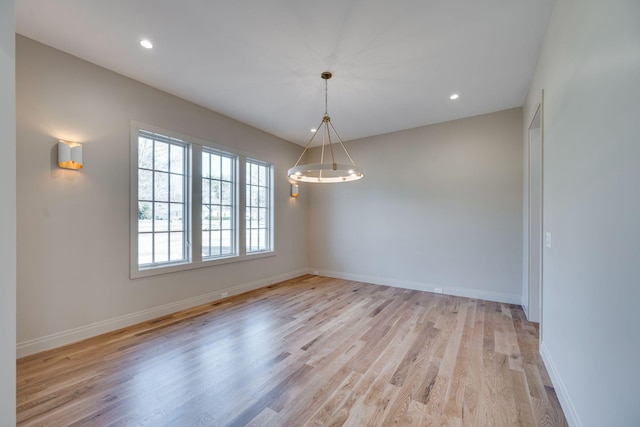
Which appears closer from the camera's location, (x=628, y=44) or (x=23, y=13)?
(x=628, y=44)

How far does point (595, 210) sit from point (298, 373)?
7.92 ft

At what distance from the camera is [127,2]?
2154 millimetres

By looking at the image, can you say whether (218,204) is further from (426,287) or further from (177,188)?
(426,287)

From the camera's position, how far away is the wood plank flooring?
6.01 ft

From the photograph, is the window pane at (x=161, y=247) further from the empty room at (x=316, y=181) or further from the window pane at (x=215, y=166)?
the window pane at (x=215, y=166)

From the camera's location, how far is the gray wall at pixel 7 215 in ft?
4.00

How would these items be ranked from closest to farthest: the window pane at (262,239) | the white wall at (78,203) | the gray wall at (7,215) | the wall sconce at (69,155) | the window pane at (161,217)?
the gray wall at (7,215)
the white wall at (78,203)
the wall sconce at (69,155)
the window pane at (161,217)
the window pane at (262,239)

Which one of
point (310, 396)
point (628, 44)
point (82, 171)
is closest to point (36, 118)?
point (82, 171)

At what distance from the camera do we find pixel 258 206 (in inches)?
212

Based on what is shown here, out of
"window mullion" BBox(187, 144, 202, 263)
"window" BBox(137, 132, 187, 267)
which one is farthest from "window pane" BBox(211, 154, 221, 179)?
"window" BBox(137, 132, 187, 267)

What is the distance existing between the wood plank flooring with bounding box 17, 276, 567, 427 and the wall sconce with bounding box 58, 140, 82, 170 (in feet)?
6.38

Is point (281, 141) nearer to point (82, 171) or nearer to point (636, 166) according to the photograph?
point (82, 171)

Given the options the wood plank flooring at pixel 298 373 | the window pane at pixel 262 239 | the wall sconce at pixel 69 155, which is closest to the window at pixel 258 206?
the window pane at pixel 262 239

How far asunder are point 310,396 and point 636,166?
2.32 m
